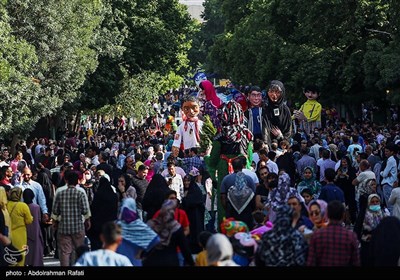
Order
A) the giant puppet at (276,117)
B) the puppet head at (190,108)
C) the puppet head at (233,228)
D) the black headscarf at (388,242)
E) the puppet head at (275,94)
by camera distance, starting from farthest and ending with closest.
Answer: the puppet head at (275,94) → the giant puppet at (276,117) → the puppet head at (190,108) → the black headscarf at (388,242) → the puppet head at (233,228)

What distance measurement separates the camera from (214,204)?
2131 cm

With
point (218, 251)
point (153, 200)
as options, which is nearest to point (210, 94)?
point (153, 200)

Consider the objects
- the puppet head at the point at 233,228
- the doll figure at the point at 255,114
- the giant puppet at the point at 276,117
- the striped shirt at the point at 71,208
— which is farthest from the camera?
the giant puppet at the point at 276,117

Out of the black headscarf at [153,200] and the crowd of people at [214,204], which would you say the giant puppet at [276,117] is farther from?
the black headscarf at [153,200]

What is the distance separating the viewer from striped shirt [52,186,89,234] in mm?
17281

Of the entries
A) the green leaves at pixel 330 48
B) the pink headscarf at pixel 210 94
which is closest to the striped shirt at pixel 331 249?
the pink headscarf at pixel 210 94

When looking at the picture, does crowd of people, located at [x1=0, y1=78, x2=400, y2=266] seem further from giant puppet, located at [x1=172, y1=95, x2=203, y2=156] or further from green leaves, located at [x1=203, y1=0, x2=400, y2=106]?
green leaves, located at [x1=203, y1=0, x2=400, y2=106]

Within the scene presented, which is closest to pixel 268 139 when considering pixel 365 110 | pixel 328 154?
pixel 328 154

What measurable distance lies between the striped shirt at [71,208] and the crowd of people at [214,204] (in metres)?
0.01

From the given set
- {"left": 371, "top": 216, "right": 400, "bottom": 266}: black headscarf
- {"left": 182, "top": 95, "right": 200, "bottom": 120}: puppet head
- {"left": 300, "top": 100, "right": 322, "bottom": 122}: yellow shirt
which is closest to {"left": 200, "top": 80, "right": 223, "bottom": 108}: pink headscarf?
{"left": 182, "top": 95, "right": 200, "bottom": 120}: puppet head

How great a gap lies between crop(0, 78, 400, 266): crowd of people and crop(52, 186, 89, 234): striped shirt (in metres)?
0.01

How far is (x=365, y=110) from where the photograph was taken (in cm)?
6900

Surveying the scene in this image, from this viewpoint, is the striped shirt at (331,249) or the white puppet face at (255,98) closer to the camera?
the striped shirt at (331,249)

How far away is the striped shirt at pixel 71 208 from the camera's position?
1728 cm
